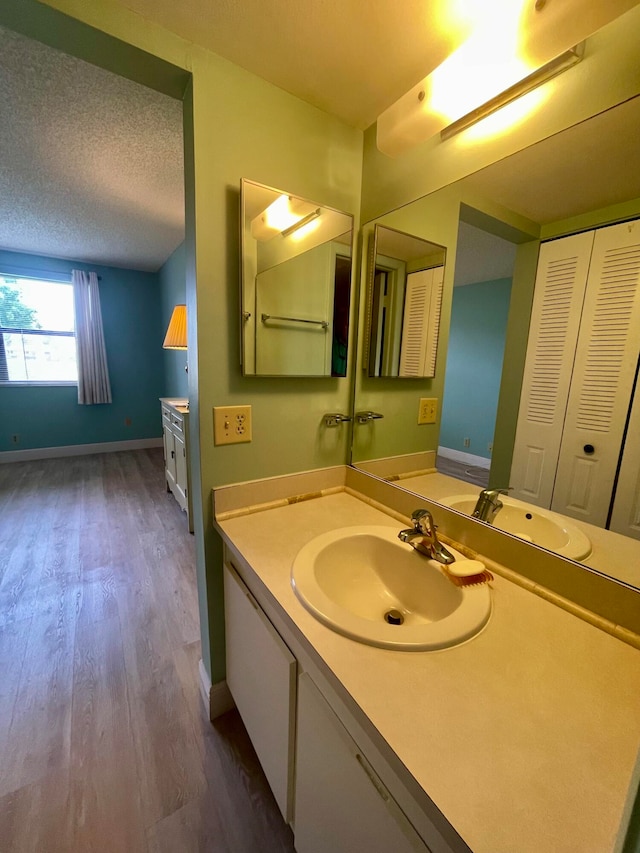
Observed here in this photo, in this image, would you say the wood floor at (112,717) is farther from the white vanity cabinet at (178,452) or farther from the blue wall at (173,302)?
the blue wall at (173,302)

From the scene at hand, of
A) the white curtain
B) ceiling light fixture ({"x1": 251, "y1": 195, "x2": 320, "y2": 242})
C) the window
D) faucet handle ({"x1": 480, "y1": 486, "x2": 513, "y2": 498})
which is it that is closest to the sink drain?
A: faucet handle ({"x1": 480, "y1": 486, "x2": 513, "y2": 498})

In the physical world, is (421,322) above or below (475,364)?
above

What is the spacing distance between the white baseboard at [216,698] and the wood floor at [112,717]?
0.03 meters

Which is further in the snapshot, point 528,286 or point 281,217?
point 281,217

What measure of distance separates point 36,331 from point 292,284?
14.3 feet

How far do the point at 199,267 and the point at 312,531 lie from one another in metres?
0.85

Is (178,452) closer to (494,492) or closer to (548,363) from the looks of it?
(494,492)

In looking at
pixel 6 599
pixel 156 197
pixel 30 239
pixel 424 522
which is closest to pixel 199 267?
pixel 424 522

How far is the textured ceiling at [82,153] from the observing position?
1.28 meters

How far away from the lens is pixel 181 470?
8.80ft

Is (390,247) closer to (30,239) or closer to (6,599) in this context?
(6,599)

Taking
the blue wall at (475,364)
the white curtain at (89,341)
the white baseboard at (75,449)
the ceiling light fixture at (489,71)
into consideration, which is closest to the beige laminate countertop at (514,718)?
the blue wall at (475,364)

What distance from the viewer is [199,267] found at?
3.12ft

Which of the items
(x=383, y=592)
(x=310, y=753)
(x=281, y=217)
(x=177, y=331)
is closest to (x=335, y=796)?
(x=310, y=753)
